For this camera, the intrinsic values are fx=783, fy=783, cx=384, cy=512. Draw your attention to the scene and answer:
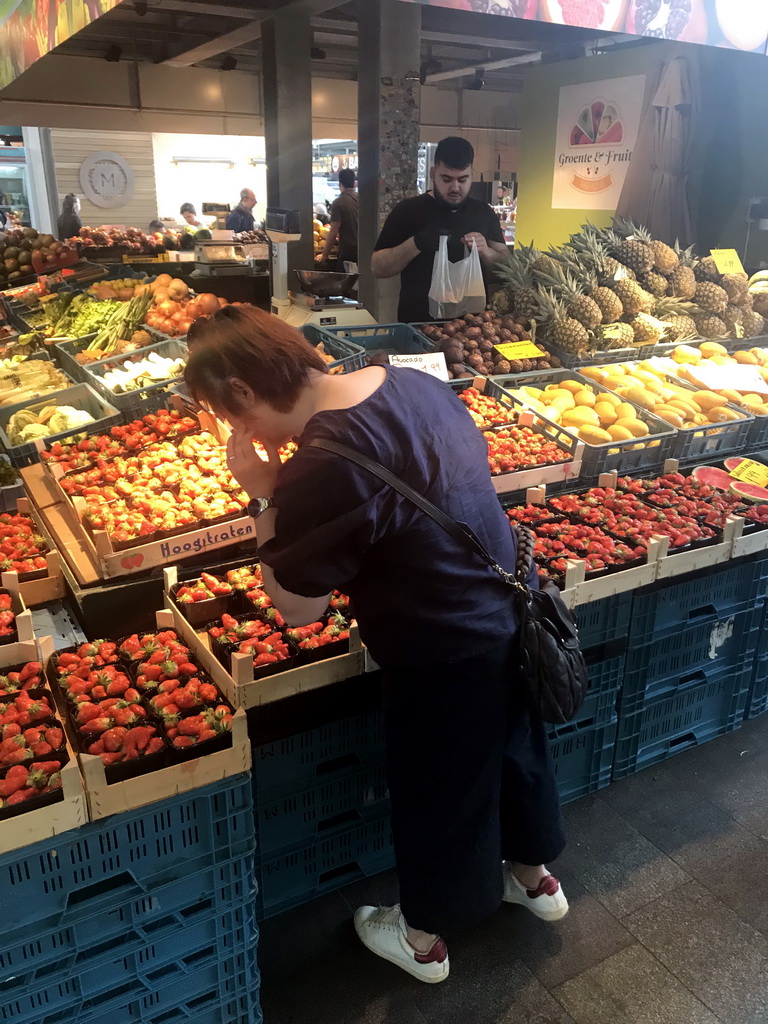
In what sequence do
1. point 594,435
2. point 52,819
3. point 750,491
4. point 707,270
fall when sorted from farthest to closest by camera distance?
point 707,270, point 594,435, point 750,491, point 52,819

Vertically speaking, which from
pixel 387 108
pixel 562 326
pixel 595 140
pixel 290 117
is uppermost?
pixel 290 117

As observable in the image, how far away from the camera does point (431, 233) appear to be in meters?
4.43

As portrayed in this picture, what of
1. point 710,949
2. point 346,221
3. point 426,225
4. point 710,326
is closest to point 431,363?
point 426,225

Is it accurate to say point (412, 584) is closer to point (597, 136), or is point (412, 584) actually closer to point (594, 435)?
point (594, 435)

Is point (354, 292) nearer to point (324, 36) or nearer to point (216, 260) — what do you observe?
point (216, 260)

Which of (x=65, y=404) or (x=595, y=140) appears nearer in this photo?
(x=65, y=404)

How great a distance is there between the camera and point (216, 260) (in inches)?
309

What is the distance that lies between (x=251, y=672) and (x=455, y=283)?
301 centimetres

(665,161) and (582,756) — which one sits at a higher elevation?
(665,161)

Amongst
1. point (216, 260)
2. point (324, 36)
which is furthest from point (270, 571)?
point (324, 36)

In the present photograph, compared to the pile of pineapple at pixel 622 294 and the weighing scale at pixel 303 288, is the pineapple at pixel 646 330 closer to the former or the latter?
the pile of pineapple at pixel 622 294

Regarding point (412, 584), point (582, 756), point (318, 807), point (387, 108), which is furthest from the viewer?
point (387, 108)

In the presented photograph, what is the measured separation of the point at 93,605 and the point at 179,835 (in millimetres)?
898

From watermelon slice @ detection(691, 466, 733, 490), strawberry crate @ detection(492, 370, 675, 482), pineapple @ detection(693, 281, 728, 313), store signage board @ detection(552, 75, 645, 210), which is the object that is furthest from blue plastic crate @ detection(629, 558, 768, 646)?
store signage board @ detection(552, 75, 645, 210)
